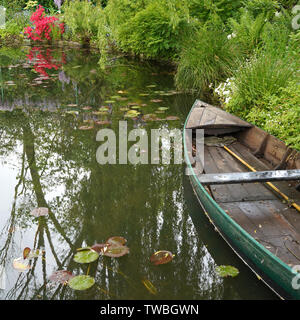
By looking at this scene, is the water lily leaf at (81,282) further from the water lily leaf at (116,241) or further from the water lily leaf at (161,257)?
the water lily leaf at (161,257)

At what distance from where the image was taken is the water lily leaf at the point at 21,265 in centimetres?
271

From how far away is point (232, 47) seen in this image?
20.8ft

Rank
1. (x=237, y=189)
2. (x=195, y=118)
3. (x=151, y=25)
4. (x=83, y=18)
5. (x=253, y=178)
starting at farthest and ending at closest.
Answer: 1. (x=83, y=18)
2. (x=151, y=25)
3. (x=195, y=118)
4. (x=237, y=189)
5. (x=253, y=178)

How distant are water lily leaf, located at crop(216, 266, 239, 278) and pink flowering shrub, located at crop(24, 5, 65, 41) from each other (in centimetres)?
1430

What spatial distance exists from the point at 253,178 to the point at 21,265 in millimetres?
1988

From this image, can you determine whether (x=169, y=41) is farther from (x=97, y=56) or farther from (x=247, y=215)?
(x=247, y=215)

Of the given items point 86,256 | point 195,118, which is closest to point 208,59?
point 195,118
